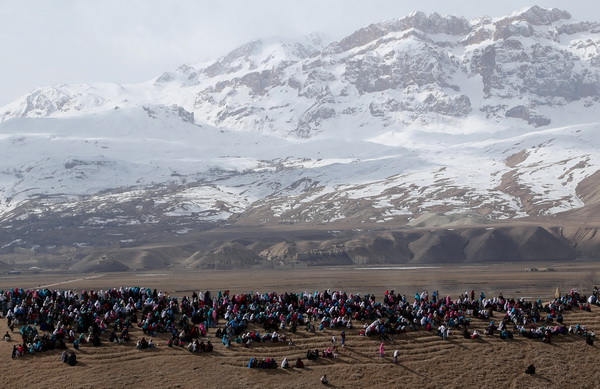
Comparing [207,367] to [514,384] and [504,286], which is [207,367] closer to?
[514,384]

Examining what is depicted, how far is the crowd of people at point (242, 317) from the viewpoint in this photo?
5334 cm

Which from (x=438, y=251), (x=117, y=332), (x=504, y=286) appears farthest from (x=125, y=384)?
(x=438, y=251)

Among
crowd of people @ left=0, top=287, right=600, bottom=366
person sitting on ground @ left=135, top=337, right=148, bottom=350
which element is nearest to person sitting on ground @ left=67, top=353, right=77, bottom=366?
crowd of people @ left=0, top=287, right=600, bottom=366

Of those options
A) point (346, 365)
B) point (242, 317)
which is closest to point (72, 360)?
point (242, 317)

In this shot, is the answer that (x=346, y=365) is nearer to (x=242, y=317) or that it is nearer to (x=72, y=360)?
(x=242, y=317)

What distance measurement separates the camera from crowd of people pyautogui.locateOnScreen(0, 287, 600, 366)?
53.3 metres

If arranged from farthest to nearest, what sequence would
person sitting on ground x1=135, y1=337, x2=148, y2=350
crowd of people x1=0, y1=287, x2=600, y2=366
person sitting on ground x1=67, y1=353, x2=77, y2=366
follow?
crowd of people x1=0, y1=287, x2=600, y2=366 → person sitting on ground x1=135, y1=337, x2=148, y2=350 → person sitting on ground x1=67, y1=353, x2=77, y2=366

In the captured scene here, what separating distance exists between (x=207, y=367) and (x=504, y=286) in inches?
2890

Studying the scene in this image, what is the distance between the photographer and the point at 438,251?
623 ft

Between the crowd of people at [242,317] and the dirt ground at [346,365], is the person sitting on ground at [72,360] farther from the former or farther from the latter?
the crowd of people at [242,317]

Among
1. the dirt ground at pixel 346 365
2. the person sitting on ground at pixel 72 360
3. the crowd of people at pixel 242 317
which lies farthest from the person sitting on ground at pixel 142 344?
the person sitting on ground at pixel 72 360

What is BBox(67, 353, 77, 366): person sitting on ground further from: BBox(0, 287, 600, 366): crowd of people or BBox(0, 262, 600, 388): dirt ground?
BBox(0, 287, 600, 366): crowd of people

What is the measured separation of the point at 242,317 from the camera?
5597cm

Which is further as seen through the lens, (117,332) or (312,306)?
(312,306)
